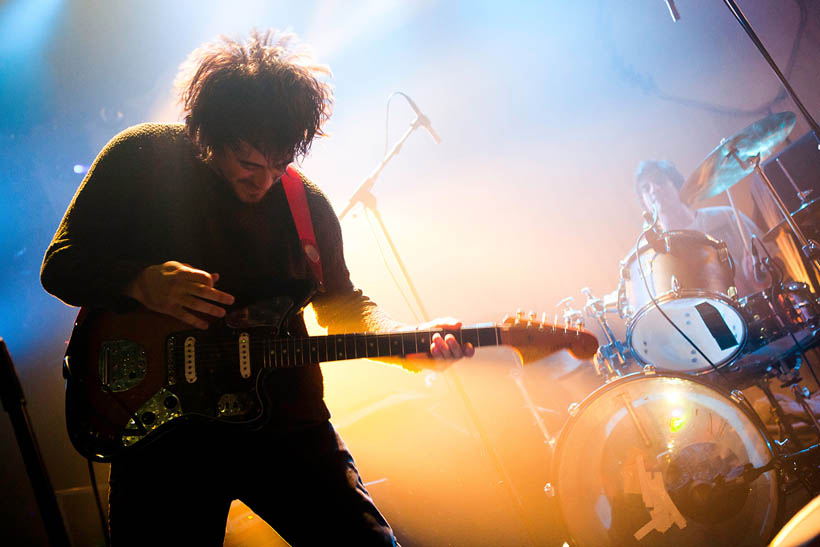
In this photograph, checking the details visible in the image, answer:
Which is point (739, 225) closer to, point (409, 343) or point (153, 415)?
point (409, 343)

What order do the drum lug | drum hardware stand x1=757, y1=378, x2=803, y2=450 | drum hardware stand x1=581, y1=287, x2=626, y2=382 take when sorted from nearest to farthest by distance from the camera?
drum hardware stand x1=757, y1=378, x2=803, y2=450 < the drum lug < drum hardware stand x1=581, y1=287, x2=626, y2=382

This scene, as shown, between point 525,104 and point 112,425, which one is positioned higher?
point 525,104

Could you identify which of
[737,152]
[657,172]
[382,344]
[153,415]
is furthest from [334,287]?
[657,172]

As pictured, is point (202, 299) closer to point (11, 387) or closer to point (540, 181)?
point (11, 387)

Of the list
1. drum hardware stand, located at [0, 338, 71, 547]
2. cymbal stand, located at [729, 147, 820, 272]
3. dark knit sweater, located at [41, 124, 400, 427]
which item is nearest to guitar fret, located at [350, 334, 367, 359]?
dark knit sweater, located at [41, 124, 400, 427]

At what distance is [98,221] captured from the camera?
A: 1577 mm

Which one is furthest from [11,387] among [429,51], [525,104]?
[525,104]

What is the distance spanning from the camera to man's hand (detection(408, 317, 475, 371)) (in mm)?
1715

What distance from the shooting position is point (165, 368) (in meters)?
1.55

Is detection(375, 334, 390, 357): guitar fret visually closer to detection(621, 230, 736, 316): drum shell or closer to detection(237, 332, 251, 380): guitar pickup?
detection(237, 332, 251, 380): guitar pickup

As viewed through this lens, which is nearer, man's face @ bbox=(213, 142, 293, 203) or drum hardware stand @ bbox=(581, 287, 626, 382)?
man's face @ bbox=(213, 142, 293, 203)

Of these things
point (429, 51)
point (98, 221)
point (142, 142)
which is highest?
point (429, 51)

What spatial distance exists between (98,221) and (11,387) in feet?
2.32

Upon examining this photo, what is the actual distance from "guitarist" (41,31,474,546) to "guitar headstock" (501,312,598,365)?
0.23 metres
